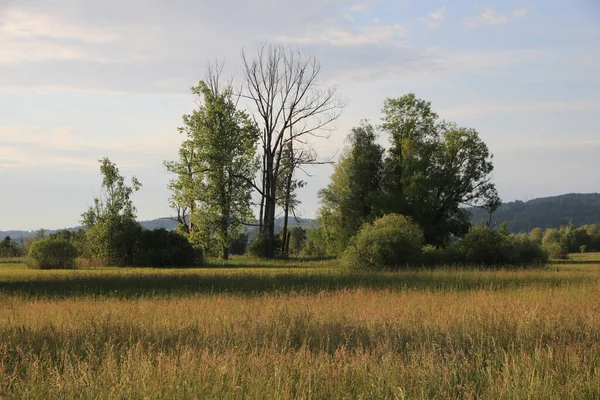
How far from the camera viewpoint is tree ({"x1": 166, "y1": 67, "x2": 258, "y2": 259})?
4850 cm

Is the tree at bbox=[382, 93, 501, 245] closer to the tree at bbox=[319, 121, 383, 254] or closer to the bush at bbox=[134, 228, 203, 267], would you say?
the tree at bbox=[319, 121, 383, 254]

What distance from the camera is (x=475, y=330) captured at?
10.6 meters

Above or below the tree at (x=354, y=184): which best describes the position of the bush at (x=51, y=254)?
below

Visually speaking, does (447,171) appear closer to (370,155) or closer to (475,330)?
(370,155)

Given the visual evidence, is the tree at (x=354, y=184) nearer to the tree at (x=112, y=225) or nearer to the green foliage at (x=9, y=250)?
the tree at (x=112, y=225)

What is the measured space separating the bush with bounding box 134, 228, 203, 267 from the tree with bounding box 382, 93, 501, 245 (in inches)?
738

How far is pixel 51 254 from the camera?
37.7 meters

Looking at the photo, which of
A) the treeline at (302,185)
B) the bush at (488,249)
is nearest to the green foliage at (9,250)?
the treeline at (302,185)

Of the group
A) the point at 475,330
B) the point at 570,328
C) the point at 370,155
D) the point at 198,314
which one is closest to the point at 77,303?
the point at 198,314

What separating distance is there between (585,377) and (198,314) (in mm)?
8204

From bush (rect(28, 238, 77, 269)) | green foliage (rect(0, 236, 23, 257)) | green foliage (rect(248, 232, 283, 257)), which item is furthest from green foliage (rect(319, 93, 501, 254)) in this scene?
green foliage (rect(0, 236, 23, 257))

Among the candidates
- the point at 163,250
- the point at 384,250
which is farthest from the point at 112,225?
the point at 384,250

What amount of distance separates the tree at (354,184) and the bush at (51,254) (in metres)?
24.7

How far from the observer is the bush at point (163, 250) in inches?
1598
